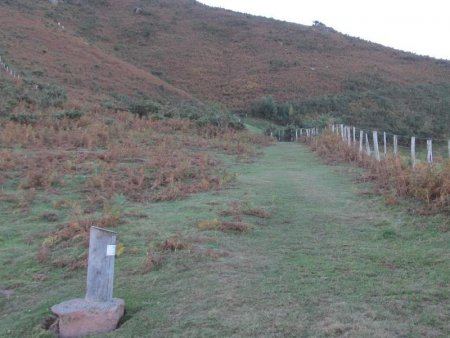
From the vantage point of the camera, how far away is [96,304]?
18.1 feet

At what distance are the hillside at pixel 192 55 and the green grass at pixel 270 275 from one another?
27.3m

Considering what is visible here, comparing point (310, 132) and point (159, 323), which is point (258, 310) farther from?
point (310, 132)

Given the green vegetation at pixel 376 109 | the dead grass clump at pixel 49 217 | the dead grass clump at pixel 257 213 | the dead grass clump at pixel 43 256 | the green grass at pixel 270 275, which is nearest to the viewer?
the green grass at pixel 270 275

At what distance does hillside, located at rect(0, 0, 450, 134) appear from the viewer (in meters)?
45.1

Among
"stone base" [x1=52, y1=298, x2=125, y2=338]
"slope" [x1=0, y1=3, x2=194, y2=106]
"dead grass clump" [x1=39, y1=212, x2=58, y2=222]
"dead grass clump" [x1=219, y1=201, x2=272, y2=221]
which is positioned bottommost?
"stone base" [x1=52, y1=298, x2=125, y2=338]

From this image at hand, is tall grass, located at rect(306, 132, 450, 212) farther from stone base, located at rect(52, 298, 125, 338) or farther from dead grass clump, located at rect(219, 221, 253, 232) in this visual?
stone base, located at rect(52, 298, 125, 338)

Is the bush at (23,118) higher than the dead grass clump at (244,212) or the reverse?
higher

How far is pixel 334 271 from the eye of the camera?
6387 millimetres

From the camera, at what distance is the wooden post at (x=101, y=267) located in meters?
5.65

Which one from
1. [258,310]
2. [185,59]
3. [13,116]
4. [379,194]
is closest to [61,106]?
[13,116]

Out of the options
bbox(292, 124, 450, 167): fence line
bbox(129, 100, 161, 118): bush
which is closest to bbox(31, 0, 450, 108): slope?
bbox(129, 100, 161, 118): bush

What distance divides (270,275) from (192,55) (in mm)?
59726

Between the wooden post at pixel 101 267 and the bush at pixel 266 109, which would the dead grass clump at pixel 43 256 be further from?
the bush at pixel 266 109

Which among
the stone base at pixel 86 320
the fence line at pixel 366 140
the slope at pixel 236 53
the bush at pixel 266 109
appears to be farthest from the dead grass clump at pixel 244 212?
the slope at pixel 236 53
